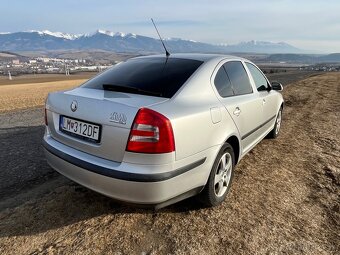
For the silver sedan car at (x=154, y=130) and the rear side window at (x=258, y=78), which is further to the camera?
the rear side window at (x=258, y=78)

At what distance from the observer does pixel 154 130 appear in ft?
9.00

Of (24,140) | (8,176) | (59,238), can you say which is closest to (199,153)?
(59,238)

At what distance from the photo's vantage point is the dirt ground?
292 centimetres

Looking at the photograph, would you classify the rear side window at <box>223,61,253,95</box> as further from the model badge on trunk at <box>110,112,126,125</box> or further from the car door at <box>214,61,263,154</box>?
the model badge on trunk at <box>110,112,126,125</box>

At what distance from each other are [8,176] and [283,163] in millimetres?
Result: 3957

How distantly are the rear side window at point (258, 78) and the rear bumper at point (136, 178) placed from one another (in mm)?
2277

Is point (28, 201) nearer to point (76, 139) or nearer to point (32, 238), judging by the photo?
point (32, 238)

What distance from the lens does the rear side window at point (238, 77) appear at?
412cm

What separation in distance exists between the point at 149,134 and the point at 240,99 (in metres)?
1.73

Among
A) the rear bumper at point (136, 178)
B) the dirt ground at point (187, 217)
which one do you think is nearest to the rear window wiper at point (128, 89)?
the rear bumper at point (136, 178)

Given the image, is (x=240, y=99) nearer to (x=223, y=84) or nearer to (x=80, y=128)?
(x=223, y=84)

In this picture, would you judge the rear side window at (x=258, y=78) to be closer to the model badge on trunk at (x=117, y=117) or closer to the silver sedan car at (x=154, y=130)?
the silver sedan car at (x=154, y=130)

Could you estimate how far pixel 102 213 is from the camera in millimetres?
3436

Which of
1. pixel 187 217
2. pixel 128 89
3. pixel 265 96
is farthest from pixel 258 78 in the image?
pixel 187 217
